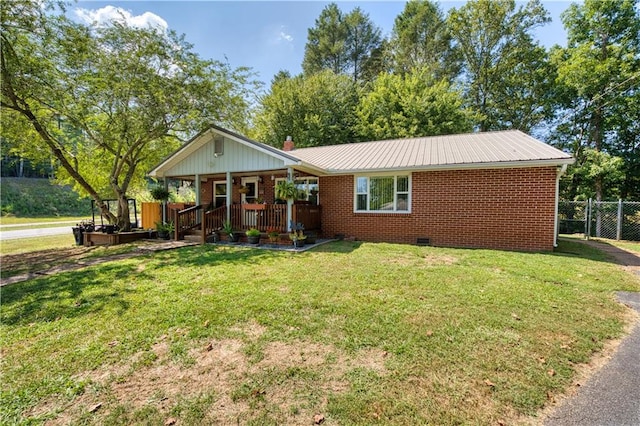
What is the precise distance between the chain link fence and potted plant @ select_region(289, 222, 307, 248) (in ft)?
44.6

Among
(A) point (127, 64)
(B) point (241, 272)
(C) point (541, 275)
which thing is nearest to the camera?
(C) point (541, 275)

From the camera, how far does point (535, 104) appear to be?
868 inches

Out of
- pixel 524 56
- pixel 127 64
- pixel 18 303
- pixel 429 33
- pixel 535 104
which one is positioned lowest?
pixel 18 303

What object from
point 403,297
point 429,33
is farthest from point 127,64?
point 429,33

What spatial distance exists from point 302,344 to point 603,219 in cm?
1828

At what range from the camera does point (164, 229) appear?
38.8 feet

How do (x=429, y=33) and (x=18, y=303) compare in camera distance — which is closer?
(x=18, y=303)

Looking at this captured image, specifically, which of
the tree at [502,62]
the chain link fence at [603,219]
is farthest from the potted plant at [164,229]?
the tree at [502,62]

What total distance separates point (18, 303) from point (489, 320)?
24.0 feet

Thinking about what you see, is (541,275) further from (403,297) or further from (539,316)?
(403,297)

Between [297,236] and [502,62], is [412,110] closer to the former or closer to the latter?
[502,62]

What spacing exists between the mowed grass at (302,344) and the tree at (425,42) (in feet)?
77.3

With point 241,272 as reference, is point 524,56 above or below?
above

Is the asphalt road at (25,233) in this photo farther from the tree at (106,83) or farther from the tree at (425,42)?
the tree at (425,42)
